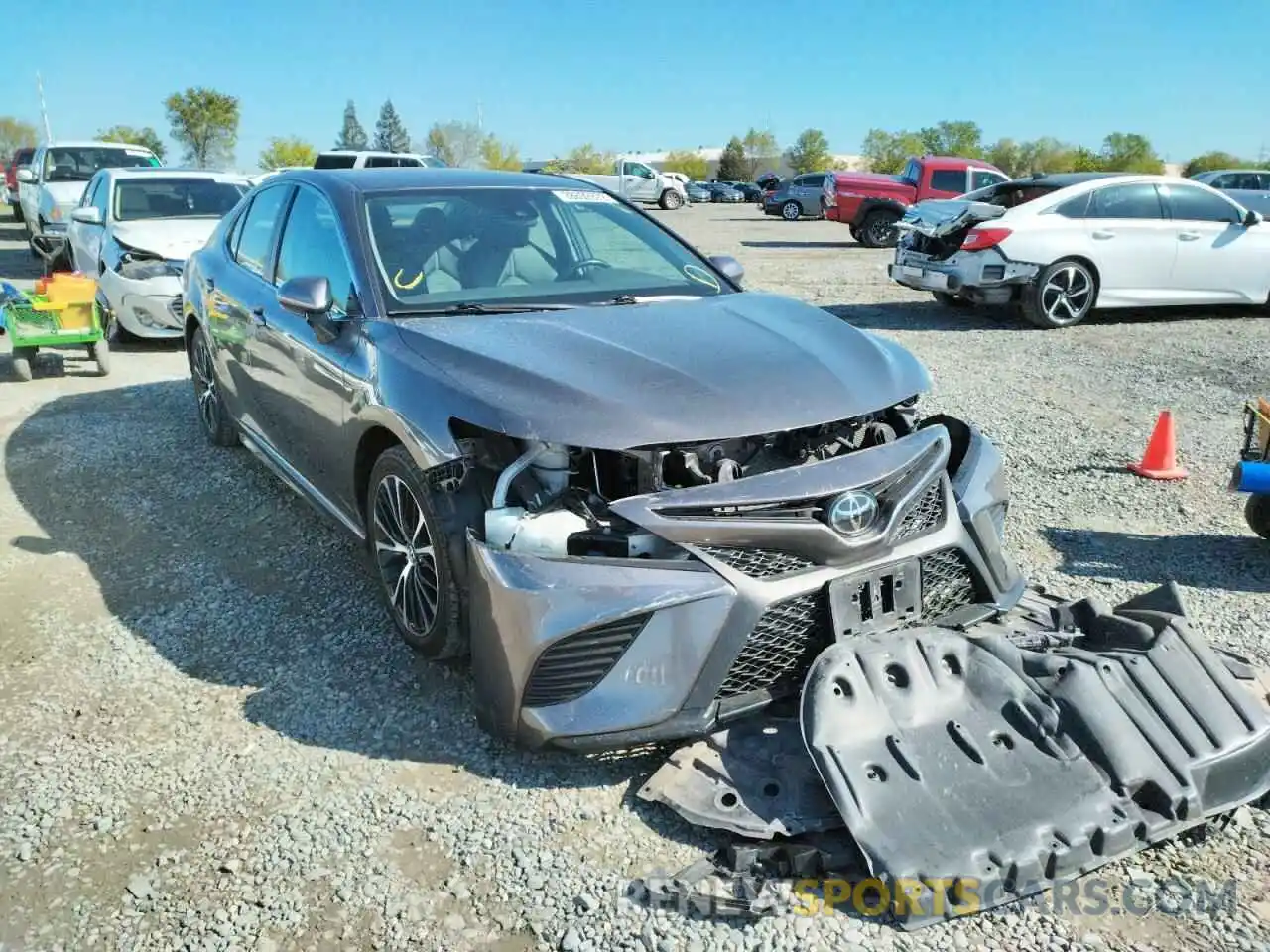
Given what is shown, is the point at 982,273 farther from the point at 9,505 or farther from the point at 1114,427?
the point at 9,505

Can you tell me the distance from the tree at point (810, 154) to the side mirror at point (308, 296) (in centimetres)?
9289

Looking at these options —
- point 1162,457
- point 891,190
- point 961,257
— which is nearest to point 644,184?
point 891,190

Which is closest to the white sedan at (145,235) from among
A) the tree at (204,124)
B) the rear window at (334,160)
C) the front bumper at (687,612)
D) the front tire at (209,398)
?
the front tire at (209,398)

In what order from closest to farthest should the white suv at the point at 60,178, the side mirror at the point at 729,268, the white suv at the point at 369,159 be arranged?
the side mirror at the point at 729,268, the white suv at the point at 60,178, the white suv at the point at 369,159

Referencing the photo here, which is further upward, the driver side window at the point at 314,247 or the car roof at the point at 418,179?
the car roof at the point at 418,179

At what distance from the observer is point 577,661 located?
9.05ft

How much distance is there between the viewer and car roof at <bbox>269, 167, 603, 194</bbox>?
4211 millimetres

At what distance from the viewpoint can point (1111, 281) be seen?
1052 cm

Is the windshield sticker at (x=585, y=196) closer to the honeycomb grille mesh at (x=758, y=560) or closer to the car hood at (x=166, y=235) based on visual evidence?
the honeycomb grille mesh at (x=758, y=560)

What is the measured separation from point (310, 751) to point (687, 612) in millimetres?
1365

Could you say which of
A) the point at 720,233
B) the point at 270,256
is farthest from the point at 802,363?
the point at 720,233

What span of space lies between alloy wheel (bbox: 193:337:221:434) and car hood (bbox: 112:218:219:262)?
3.42 metres

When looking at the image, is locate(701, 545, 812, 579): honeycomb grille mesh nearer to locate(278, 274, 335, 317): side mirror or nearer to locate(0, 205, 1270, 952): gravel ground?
locate(0, 205, 1270, 952): gravel ground

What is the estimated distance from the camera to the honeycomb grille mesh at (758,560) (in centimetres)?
274
